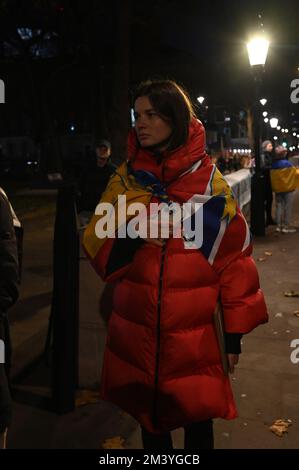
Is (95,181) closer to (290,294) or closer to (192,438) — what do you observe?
(290,294)

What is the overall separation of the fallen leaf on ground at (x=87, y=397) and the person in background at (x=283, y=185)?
804cm

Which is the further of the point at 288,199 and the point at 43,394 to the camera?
the point at 288,199

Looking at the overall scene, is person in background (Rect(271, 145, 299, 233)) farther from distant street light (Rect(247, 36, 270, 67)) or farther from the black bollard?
the black bollard

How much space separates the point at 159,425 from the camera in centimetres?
241

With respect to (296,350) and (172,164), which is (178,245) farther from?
(296,350)

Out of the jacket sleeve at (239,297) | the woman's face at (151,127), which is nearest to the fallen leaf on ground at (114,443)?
the jacket sleeve at (239,297)

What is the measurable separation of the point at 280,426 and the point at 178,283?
73.8 inches

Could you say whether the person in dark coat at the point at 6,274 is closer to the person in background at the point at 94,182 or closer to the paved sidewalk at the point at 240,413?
the paved sidewalk at the point at 240,413

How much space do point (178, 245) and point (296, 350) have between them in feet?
10.3

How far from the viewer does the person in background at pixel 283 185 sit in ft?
36.8

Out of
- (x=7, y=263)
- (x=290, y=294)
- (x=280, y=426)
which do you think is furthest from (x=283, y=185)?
(x=7, y=263)

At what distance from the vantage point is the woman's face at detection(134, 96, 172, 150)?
92.7 inches
